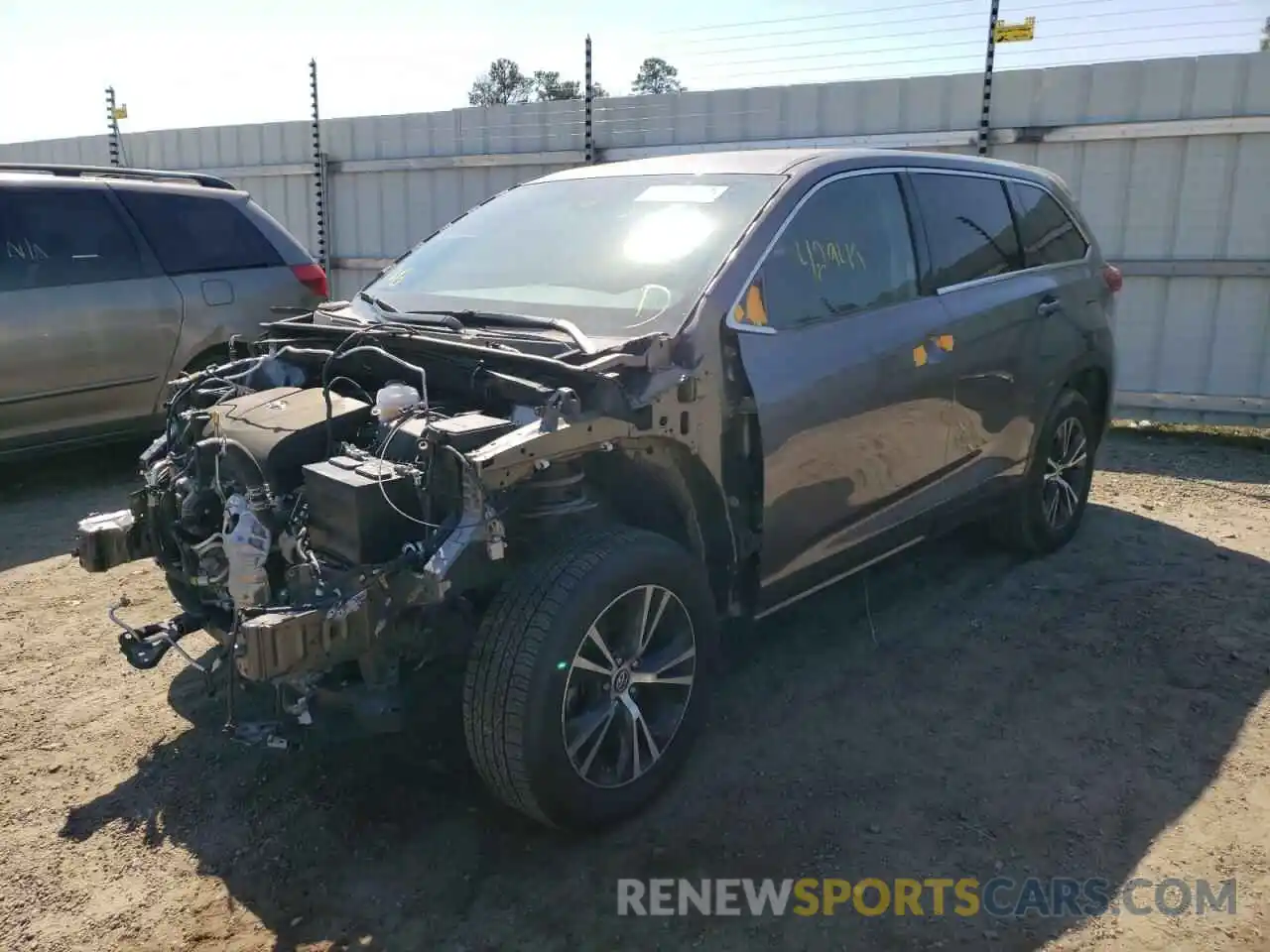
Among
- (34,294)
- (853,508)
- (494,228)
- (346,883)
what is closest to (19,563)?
(34,294)

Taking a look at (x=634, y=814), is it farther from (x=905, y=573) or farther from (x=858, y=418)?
(x=905, y=573)

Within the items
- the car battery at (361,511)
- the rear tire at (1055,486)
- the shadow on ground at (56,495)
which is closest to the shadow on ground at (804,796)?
the car battery at (361,511)

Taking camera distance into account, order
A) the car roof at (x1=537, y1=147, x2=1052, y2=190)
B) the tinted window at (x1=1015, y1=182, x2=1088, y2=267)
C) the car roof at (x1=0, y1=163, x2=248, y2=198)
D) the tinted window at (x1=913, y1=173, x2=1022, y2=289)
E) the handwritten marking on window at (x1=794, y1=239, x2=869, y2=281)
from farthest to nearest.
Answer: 1. the car roof at (x1=0, y1=163, x2=248, y2=198)
2. the tinted window at (x1=1015, y1=182, x2=1088, y2=267)
3. the tinted window at (x1=913, y1=173, x2=1022, y2=289)
4. the car roof at (x1=537, y1=147, x2=1052, y2=190)
5. the handwritten marking on window at (x1=794, y1=239, x2=869, y2=281)

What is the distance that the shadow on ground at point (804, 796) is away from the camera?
2.78 metres

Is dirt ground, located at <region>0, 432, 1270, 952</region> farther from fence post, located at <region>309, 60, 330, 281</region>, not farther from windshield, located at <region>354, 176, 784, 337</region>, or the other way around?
fence post, located at <region>309, 60, 330, 281</region>

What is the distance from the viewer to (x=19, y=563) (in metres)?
5.39

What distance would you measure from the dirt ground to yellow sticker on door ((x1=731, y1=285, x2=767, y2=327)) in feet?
4.65

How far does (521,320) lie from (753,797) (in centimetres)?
172

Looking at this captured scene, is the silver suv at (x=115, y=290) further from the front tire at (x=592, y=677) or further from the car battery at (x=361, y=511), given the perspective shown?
the front tire at (x=592, y=677)

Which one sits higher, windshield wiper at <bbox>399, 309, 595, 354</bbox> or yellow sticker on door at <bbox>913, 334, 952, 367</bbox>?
windshield wiper at <bbox>399, 309, 595, 354</bbox>

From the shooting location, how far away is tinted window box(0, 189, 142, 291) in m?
6.18

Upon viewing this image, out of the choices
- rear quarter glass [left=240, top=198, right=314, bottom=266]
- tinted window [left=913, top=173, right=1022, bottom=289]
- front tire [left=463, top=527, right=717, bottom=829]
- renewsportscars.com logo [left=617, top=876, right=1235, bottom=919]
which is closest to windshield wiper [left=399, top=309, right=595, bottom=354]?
front tire [left=463, top=527, right=717, bottom=829]

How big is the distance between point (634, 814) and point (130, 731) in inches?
73.3

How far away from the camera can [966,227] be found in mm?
4586
